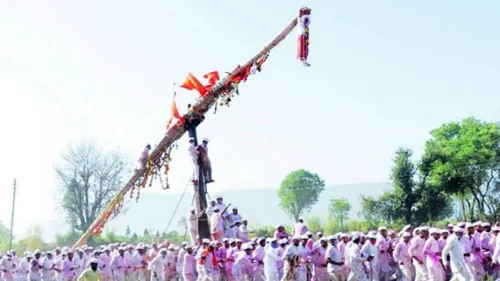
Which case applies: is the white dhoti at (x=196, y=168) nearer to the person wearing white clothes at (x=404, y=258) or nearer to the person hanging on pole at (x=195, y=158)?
the person hanging on pole at (x=195, y=158)

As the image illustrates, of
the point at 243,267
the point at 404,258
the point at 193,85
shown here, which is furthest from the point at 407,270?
the point at 193,85

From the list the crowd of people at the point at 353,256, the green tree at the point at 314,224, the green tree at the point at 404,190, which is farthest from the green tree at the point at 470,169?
the crowd of people at the point at 353,256

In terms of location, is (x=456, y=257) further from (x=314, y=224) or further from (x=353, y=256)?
(x=314, y=224)

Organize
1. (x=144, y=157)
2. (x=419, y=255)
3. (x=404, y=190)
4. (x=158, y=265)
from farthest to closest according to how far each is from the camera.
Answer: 1. (x=404, y=190)
2. (x=144, y=157)
3. (x=158, y=265)
4. (x=419, y=255)

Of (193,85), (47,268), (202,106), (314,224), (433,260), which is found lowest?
(433,260)

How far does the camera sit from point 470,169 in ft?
123

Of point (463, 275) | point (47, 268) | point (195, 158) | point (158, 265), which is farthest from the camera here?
point (47, 268)

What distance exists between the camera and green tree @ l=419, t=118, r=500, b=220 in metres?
35.0

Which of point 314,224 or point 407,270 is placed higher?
point 314,224

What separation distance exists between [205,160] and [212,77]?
267 centimetres

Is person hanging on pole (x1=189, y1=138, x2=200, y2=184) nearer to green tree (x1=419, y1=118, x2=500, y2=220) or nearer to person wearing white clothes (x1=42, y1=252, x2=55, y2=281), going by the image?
person wearing white clothes (x1=42, y1=252, x2=55, y2=281)

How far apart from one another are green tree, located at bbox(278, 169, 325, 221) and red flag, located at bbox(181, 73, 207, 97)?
46.0 metres

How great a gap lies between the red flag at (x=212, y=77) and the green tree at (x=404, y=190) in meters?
15.2

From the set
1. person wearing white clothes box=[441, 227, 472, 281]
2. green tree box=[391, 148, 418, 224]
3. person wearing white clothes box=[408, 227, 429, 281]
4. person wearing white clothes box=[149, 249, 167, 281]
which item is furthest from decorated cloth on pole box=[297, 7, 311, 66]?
green tree box=[391, 148, 418, 224]
